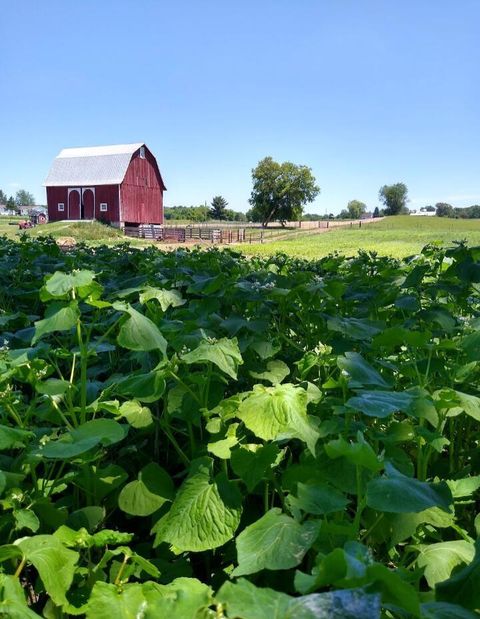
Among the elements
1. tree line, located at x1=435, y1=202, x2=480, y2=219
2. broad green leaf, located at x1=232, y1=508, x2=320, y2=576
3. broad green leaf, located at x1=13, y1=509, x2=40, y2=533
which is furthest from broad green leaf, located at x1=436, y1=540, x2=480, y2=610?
tree line, located at x1=435, y1=202, x2=480, y2=219

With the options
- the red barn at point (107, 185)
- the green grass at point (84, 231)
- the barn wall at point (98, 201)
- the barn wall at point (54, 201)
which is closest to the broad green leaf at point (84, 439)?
the green grass at point (84, 231)

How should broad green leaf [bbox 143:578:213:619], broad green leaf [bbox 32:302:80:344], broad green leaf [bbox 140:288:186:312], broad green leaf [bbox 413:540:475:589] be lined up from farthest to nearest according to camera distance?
broad green leaf [bbox 140:288:186:312], broad green leaf [bbox 32:302:80:344], broad green leaf [bbox 413:540:475:589], broad green leaf [bbox 143:578:213:619]

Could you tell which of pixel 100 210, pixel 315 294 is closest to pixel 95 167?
pixel 100 210

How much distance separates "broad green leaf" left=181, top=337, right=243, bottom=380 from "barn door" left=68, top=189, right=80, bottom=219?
40.8 m

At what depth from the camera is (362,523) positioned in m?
1.42

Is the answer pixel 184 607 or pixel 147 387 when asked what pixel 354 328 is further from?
pixel 184 607

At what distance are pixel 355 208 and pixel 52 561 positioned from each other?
422 ft

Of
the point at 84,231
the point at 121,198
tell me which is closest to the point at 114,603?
the point at 84,231

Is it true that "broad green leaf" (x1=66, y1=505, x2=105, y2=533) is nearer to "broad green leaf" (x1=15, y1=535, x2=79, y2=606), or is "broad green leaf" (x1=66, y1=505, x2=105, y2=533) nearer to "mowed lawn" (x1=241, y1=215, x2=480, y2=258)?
"broad green leaf" (x1=15, y1=535, x2=79, y2=606)

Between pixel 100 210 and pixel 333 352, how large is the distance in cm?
3954

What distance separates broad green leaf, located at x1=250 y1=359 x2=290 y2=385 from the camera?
6.10 ft

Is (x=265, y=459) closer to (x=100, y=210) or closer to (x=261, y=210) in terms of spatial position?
(x=100, y=210)

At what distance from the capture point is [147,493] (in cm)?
152

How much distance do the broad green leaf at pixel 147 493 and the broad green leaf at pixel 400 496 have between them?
0.77 metres
